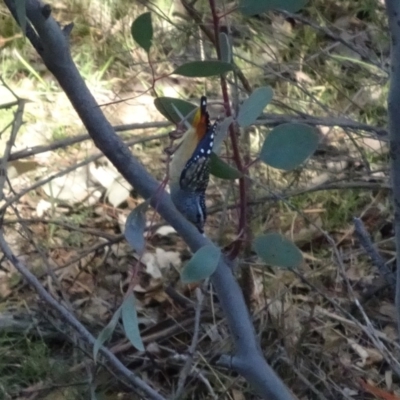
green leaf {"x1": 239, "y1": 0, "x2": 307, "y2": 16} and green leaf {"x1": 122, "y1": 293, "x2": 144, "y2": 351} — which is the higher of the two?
green leaf {"x1": 239, "y1": 0, "x2": 307, "y2": 16}

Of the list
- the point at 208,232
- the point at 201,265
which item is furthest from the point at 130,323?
the point at 208,232

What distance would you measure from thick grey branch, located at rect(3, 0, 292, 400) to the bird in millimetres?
14

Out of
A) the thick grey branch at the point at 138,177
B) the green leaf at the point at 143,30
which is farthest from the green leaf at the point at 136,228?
the green leaf at the point at 143,30

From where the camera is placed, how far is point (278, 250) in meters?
0.61

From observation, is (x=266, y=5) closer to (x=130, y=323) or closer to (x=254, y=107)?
(x=254, y=107)

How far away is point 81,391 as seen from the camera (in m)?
1.34

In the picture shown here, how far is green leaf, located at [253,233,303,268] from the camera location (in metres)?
0.60

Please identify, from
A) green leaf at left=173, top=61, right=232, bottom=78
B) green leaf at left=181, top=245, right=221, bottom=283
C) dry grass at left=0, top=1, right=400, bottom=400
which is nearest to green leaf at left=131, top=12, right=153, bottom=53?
green leaf at left=173, top=61, right=232, bottom=78

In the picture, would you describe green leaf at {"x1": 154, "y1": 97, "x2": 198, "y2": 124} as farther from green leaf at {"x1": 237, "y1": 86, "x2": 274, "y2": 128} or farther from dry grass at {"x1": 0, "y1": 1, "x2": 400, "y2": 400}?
dry grass at {"x1": 0, "y1": 1, "x2": 400, "y2": 400}

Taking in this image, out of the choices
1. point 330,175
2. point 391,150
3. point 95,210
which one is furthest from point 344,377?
point 391,150

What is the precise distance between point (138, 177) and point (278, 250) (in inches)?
5.1

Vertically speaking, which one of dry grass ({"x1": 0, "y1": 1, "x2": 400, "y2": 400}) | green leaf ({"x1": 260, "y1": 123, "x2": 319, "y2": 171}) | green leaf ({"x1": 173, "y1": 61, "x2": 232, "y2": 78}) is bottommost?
dry grass ({"x1": 0, "y1": 1, "x2": 400, "y2": 400})

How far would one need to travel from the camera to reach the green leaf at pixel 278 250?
1.98ft

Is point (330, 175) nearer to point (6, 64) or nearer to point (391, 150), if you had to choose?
point (6, 64)
